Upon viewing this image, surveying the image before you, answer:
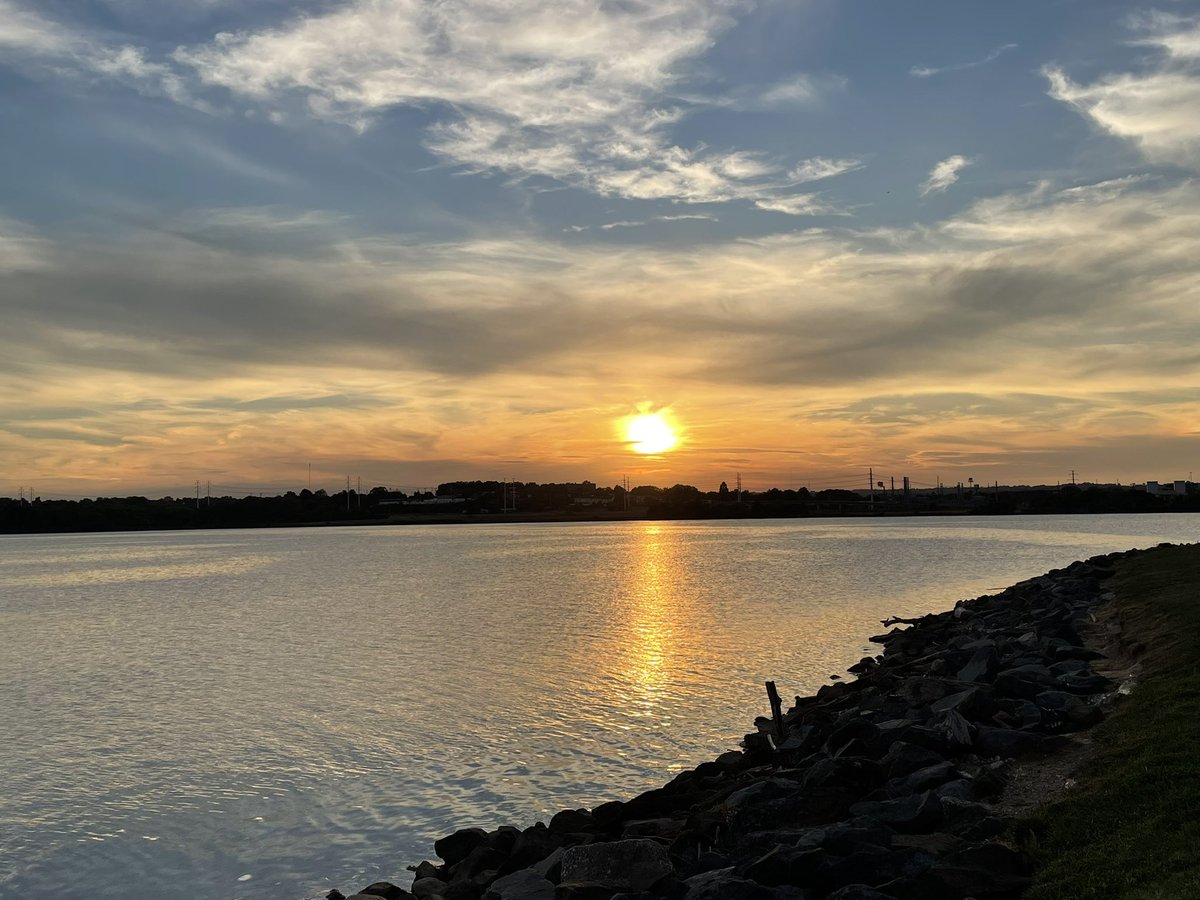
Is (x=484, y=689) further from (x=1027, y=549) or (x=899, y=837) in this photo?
(x=1027, y=549)

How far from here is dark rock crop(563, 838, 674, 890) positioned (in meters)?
11.2

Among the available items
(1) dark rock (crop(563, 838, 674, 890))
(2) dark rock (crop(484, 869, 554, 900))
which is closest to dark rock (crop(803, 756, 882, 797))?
(1) dark rock (crop(563, 838, 674, 890))

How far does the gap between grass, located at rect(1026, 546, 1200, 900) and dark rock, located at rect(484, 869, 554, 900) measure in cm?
Result: 552

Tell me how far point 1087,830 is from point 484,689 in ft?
68.3

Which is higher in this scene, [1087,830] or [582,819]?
[1087,830]

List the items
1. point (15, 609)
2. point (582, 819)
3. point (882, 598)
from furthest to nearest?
point (15, 609) < point (882, 598) < point (582, 819)

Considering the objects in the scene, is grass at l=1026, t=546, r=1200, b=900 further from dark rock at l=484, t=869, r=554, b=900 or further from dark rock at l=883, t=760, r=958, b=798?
dark rock at l=484, t=869, r=554, b=900

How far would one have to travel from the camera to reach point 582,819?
1484 centimetres

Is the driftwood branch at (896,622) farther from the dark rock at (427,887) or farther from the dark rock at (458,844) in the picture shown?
the dark rock at (427,887)

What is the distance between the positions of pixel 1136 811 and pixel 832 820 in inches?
155

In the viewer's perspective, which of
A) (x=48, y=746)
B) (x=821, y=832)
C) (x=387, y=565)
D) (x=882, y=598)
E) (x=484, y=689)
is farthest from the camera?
(x=387, y=565)

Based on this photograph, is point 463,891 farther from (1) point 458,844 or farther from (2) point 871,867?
(2) point 871,867

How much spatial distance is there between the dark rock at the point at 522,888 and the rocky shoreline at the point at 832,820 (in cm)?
2

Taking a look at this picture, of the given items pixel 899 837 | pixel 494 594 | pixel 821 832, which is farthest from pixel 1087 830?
pixel 494 594
